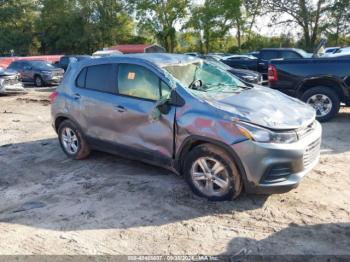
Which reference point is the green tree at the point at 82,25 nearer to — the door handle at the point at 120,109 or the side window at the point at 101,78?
the side window at the point at 101,78

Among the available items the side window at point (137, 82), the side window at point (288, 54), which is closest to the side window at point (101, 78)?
the side window at point (137, 82)

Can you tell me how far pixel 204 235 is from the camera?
12.6ft

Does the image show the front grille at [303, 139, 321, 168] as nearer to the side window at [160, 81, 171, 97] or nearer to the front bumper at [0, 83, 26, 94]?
the side window at [160, 81, 171, 97]

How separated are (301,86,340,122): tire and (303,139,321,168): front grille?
414 centimetres

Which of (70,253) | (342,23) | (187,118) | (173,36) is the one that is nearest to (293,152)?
(187,118)

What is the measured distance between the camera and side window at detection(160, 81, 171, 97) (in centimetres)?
483

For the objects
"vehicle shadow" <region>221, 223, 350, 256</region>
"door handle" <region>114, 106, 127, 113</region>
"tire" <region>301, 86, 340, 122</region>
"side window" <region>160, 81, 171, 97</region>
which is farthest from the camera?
"tire" <region>301, 86, 340, 122</region>

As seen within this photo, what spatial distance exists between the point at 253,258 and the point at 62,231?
1.93 m

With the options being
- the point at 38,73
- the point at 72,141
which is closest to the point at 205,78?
the point at 72,141

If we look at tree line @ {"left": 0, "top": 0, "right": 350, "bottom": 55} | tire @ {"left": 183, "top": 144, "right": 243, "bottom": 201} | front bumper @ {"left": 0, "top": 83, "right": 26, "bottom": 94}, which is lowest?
tire @ {"left": 183, "top": 144, "right": 243, "bottom": 201}

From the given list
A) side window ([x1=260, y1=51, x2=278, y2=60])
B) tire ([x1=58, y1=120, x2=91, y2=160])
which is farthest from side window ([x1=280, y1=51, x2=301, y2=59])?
tire ([x1=58, y1=120, x2=91, y2=160])

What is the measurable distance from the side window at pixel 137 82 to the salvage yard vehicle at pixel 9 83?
1088cm

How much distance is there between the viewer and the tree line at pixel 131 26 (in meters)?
42.1

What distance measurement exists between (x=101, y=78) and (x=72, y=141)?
3.96 feet
